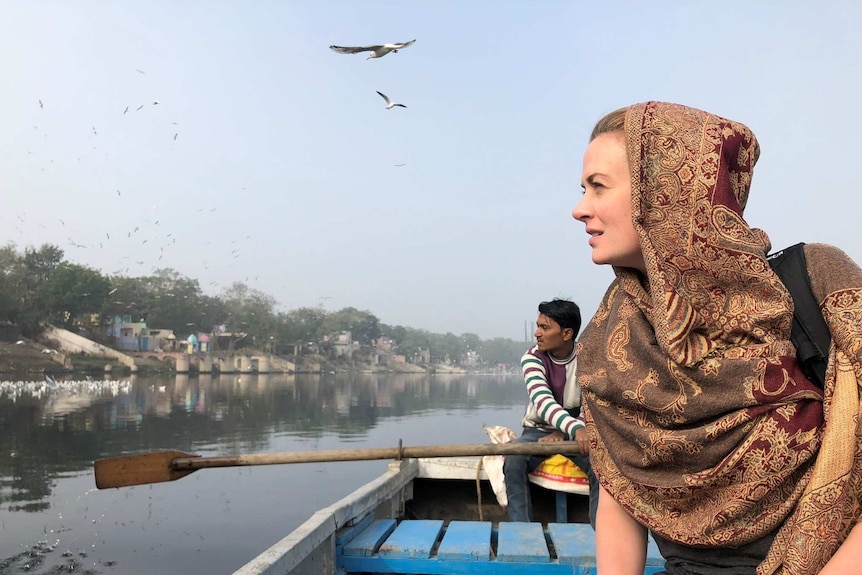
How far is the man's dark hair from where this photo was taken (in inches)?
164

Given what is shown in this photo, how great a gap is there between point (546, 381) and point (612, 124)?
3009 mm

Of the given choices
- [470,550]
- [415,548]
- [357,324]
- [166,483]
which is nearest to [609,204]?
[470,550]

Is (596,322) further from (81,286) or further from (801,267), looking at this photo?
(81,286)

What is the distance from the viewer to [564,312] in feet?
13.7

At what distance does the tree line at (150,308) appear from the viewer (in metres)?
55.6

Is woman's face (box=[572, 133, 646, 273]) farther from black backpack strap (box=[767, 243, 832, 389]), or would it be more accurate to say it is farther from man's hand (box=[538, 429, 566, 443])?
man's hand (box=[538, 429, 566, 443])

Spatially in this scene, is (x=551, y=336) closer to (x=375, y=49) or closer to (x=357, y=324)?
(x=375, y=49)

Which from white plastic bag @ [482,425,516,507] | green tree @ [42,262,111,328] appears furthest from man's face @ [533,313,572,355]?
green tree @ [42,262,111,328]

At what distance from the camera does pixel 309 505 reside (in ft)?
53.3

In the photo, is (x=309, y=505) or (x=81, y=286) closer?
(x=309, y=505)

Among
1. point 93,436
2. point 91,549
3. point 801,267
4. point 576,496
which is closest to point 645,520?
point 801,267

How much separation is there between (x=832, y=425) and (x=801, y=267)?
284 mm

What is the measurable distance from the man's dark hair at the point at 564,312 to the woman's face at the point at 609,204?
2867mm

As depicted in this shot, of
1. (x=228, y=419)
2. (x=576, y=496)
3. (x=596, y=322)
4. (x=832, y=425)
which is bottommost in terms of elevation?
(x=228, y=419)
